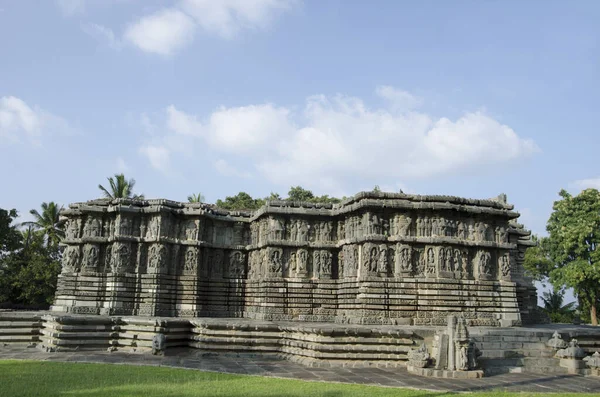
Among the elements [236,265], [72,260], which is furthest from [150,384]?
[72,260]

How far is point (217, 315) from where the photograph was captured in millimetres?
25234

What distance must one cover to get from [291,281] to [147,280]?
7132 millimetres

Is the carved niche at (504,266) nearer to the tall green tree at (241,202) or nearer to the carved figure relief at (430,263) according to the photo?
the carved figure relief at (430,263)

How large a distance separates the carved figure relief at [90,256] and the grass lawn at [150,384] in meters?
10.7

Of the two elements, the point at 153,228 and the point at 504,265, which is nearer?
the point at 504,265

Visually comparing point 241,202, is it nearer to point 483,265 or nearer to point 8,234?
point 8,234

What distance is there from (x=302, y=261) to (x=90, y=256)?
1067 centimetres

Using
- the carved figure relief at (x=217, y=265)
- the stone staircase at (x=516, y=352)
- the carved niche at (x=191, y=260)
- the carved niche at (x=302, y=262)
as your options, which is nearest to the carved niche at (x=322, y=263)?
the carved niche at (x=302, y=262)

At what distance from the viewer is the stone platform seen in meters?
15.8

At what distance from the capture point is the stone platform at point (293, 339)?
15828 mm

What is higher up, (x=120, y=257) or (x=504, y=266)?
(x=120, y=257)

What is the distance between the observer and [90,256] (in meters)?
24.4

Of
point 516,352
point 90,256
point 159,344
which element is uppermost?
point 90,256

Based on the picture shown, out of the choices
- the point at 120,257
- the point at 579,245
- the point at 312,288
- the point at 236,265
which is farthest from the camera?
the point at 579,245
